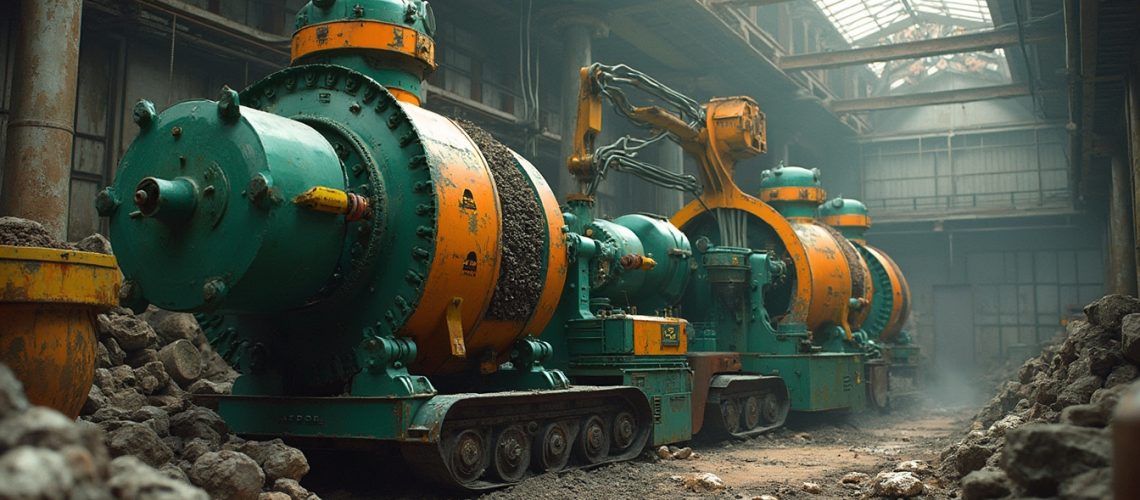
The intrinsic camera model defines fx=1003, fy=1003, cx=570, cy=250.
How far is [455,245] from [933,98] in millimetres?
22762

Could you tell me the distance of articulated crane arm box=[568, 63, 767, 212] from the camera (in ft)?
35.7

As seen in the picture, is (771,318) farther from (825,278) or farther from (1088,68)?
(1088,68)

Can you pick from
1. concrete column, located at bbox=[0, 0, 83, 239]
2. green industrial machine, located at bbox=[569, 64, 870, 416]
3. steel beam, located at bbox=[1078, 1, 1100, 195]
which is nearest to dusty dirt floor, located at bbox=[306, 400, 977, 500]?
green industrial machine, located at bbox=[569, 64, 870, 416]

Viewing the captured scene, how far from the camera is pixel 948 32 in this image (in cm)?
3344

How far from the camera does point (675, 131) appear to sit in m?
13.0

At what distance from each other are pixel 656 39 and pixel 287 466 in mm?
16122

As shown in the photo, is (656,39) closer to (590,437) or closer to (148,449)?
(590,437)

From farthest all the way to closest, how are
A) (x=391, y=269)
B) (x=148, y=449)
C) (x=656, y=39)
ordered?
(x=656, y=39), (x=391, y=269), (x=148, y=449)


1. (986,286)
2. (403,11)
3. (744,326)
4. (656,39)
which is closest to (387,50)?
(403,11)

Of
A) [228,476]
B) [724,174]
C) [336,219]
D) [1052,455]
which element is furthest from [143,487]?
[724,174]

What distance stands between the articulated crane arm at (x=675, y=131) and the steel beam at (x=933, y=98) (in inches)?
546

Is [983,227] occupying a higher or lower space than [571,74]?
lower

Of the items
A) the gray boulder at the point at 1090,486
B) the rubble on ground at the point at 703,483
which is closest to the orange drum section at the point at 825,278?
the rubble on ground at the point at 703,483

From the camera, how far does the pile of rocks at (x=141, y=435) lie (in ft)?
7.44
